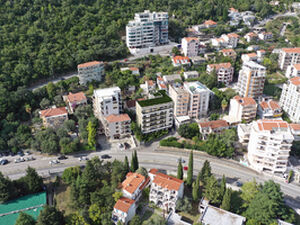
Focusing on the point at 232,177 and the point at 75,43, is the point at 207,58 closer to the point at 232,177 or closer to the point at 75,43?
the point at 75,43

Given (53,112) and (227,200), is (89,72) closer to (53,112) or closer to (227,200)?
(53,112)

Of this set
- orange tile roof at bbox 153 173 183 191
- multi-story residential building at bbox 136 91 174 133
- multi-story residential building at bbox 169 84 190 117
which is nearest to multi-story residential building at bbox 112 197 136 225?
orange tile roof at bbox 153 173 183 191

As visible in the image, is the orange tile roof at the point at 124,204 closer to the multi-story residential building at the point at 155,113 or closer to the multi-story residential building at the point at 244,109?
the multi-story residential building at the point at 155,113

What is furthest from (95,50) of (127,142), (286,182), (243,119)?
(286,182)

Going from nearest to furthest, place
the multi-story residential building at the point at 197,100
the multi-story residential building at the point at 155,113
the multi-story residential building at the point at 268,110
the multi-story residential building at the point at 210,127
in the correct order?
the multi-story residential building at the point at 155,113 < the multi-story residential building at the point at 210,127 < the multi-story residential building at the point at 197,100 < the multi-story residential building at the point at 268,110

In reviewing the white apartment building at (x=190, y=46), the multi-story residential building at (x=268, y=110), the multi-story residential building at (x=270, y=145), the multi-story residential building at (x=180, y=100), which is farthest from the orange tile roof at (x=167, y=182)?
the white apartment building at (x=190, y=46)

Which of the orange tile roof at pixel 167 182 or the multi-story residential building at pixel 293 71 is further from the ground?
the multi-story residential building at pixel 293 71
